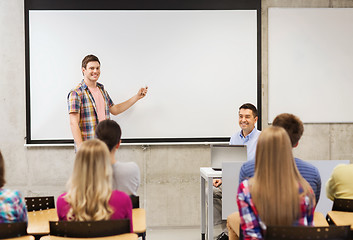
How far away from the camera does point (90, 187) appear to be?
7.22 ft

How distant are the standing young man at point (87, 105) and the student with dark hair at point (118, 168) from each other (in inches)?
73.6

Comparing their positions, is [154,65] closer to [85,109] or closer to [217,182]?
[85,109]

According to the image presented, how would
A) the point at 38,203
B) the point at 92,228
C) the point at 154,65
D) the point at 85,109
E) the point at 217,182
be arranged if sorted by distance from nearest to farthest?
the point at 92,228
the point at 38,203
the point at 217,182
the point at 85,109
the point at 154,65

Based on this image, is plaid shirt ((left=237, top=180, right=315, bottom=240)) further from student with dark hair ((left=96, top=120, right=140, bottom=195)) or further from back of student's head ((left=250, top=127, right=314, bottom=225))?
student with dark hair ((left=96, top=120, right=140, bottom=195))

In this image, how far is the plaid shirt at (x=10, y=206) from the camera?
229 cm

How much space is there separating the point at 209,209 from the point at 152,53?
2.17 meters

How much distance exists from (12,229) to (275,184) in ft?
4.42

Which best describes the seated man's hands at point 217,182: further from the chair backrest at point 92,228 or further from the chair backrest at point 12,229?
the chair backrest at point 12,229

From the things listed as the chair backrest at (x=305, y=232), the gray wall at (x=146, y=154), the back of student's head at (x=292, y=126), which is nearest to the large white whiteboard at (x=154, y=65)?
the gray wall at (x=146, y=154)

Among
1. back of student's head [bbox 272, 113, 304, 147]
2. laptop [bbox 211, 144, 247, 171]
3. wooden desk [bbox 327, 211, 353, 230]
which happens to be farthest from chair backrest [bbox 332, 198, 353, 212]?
laptop [bbox 211, 144, 247, 171]

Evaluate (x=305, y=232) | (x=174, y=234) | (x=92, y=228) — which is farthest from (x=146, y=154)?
(x=305, y=232)

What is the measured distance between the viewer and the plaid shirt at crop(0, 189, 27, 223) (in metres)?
2.29

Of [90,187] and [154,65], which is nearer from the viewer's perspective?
[90,187]

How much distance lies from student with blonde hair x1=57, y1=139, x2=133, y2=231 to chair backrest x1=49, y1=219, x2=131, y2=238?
6 centimetres
